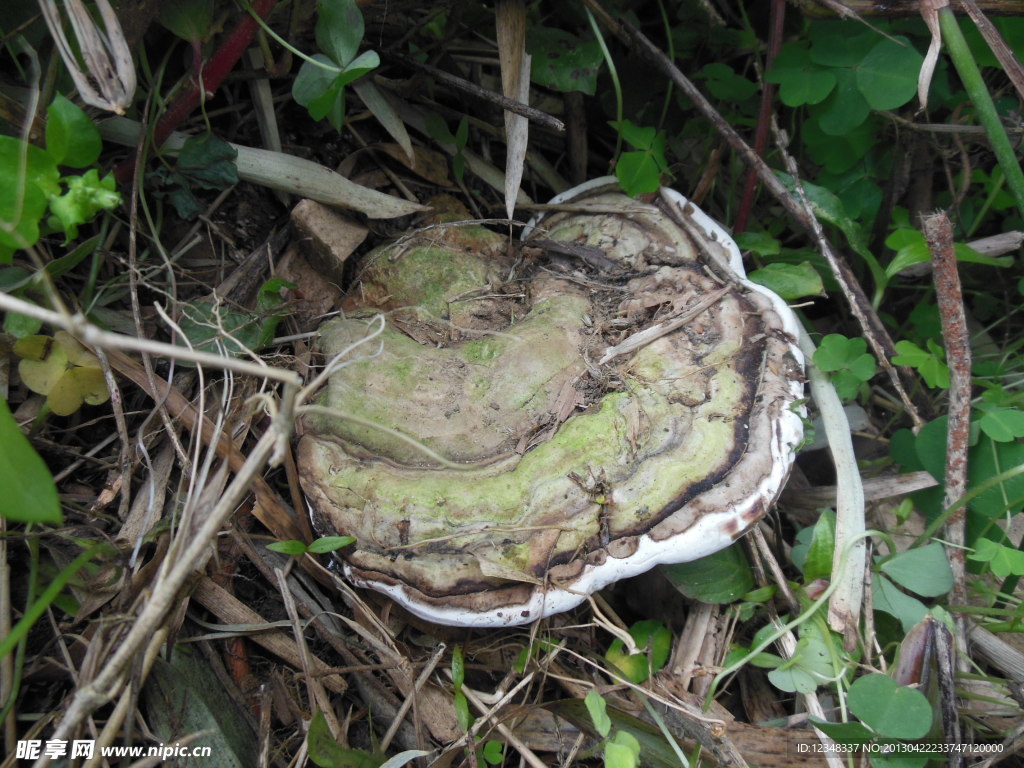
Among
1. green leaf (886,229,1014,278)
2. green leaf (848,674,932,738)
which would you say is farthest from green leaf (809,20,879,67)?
green leaf (848,674,932,738)

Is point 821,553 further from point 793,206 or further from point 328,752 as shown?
point 328,752

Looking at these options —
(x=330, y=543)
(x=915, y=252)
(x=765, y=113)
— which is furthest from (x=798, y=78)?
(x=330, y=543)

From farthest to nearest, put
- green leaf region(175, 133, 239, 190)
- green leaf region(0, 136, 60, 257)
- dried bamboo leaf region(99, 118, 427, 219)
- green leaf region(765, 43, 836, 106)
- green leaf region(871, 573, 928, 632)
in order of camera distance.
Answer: green leaf region(765, 43, 836, 106)
dried bamboo leaf region(99, 118, 427, 219)
green leaf region(175, 133, 239, 190)
green leaf region(871, 573, 928, 632)
green leaf region(0, 136, 60, 257)

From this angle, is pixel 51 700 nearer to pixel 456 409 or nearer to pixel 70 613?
pixel 70 613

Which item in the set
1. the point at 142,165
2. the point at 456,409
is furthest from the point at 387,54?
the point at 456,409

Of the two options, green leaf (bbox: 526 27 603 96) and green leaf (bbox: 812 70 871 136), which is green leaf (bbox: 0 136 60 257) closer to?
green leaf (bbox: 526 27 603 96)

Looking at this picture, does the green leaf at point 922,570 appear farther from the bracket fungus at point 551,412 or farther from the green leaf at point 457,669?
the green leaf at point 457,669

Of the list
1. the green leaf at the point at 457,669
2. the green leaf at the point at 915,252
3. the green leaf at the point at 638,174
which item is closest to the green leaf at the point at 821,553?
the green leaf at the point at 915,252
